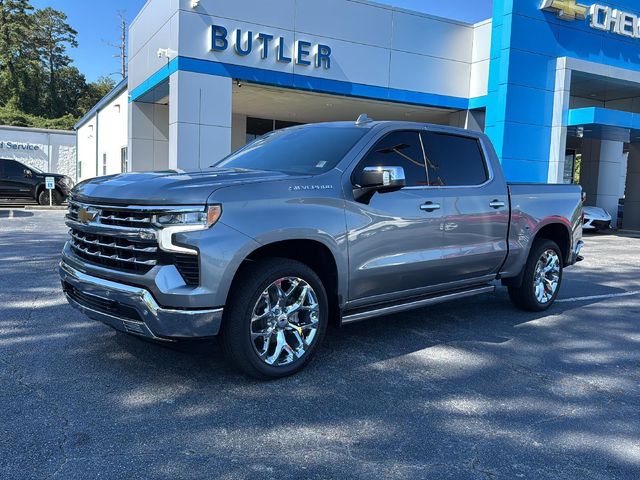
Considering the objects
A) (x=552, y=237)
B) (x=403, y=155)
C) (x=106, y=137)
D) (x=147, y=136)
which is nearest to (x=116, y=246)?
(x=403, y=155)

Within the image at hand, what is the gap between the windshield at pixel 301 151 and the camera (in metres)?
4.63

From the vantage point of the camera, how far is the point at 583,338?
5.61 meters

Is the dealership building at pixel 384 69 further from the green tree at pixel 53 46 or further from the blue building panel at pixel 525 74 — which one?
the green tree at pixel 53 46

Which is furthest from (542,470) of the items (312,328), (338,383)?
(312,328)

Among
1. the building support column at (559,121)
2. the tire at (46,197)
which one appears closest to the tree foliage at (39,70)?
the tire at (46,197)

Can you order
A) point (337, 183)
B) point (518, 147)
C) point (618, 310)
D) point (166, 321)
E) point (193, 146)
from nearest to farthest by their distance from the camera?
point (166, 321), point (337, 183), point (618, 310), point (193, 146), point (518, 147)

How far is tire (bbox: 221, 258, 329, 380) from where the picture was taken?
3825 mm

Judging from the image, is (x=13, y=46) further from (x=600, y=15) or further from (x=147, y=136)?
(x=600, y=15)

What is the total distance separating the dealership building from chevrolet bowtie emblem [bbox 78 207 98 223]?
30.6 feet

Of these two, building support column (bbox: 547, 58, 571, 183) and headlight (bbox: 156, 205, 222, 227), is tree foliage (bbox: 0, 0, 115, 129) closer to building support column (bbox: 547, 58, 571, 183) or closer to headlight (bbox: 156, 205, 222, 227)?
building support column (bbox: 547, 58, 571, 183)

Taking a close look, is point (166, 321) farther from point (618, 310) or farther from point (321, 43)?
point (321, 43)

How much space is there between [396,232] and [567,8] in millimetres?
15177

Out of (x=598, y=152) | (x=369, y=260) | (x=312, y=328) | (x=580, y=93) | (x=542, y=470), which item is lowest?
(x=542, y=470)

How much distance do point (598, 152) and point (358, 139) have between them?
20.7 meters
